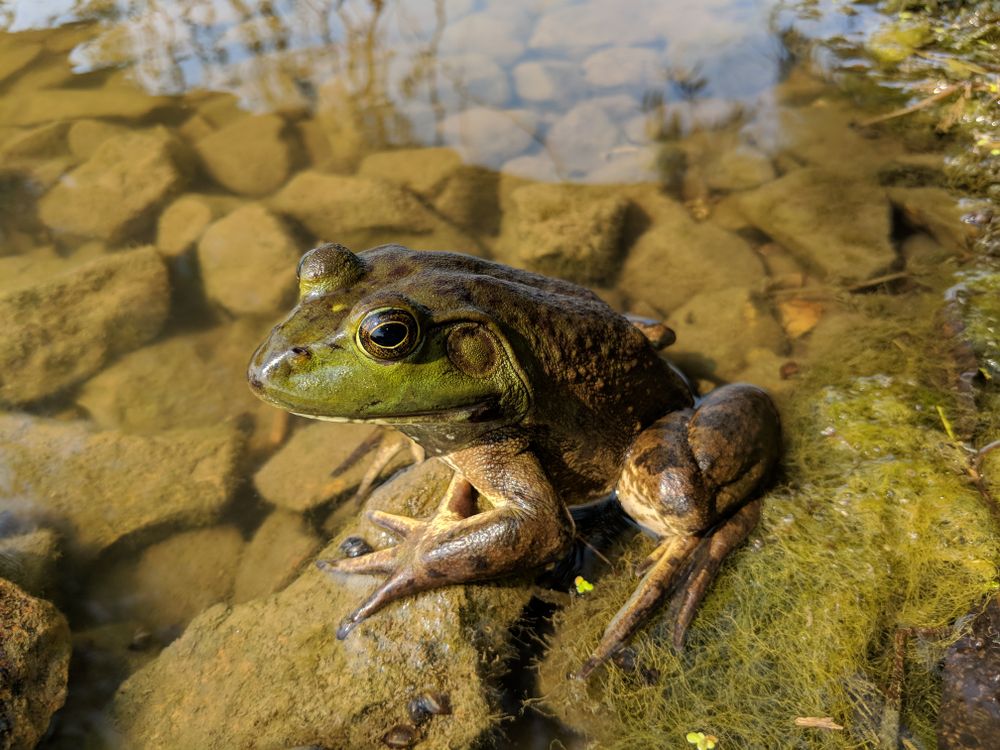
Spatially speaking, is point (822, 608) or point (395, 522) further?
point (395, 522)

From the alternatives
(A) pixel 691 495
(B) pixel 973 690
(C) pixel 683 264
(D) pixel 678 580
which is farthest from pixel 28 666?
(C) pixel 683 264

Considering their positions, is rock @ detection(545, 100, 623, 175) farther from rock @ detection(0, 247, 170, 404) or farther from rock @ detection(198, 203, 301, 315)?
rock @ detection(0, 247, 170, 404)

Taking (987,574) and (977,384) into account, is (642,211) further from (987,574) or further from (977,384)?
(987,574)

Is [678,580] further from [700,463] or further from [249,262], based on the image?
[249,262]

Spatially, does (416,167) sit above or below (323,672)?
above

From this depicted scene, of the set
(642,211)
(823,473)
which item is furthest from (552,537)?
(642,211)

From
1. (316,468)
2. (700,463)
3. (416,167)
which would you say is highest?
(416,167)

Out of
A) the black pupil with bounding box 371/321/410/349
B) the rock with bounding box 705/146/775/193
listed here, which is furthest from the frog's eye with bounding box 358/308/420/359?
the rock with bounding box 705/146/775/193

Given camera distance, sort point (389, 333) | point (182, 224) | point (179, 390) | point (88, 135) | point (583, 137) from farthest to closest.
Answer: point (88, 135), point (583, 137), point (182, 224), point (179, 390), point (389, 333)
